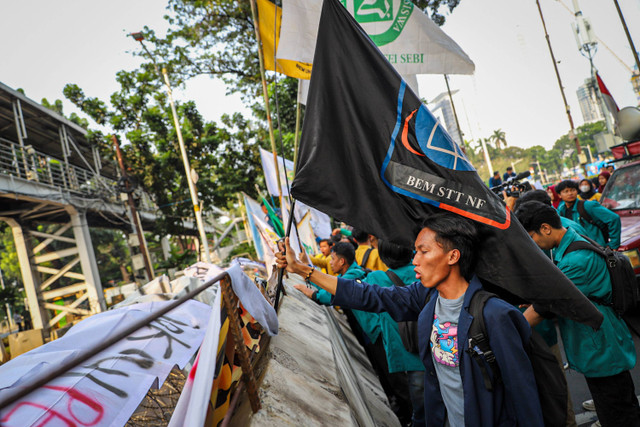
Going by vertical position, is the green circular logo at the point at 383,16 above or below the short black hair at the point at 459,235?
above

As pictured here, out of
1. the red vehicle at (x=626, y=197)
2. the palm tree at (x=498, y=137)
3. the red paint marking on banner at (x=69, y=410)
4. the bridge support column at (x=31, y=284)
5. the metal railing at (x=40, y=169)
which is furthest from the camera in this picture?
the palm tree at (x=498, y=137)

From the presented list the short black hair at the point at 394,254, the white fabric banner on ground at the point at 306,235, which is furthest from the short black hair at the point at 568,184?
the white fabric banner on ground at the point at 306,235

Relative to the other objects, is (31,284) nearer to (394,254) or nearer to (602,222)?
(394,254)

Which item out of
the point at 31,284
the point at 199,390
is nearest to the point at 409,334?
the point at 199,390

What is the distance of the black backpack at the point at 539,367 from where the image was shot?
1.73m

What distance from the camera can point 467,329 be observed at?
1.79 m

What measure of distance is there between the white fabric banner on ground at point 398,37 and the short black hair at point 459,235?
5.59ft

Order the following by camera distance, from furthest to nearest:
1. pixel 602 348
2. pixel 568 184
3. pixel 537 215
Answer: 1. pixel 568 184
2. pixel 537 215
3. pixel 602 348

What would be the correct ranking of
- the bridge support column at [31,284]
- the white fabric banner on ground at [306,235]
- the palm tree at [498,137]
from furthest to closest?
the palm tree at [498,137]
the bridge support column at [31,284]
the white fabric banner on ground at [306,235]

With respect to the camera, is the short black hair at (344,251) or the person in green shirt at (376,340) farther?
the short black hair at (344,251)

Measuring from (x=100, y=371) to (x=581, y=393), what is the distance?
4300 millimetres

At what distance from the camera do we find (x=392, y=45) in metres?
3.33

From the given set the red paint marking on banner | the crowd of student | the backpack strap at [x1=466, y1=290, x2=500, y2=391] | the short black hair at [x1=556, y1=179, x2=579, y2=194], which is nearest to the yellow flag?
the crowd of student

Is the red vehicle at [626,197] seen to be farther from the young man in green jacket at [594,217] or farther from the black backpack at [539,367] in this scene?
the black backpack at [539,367]
